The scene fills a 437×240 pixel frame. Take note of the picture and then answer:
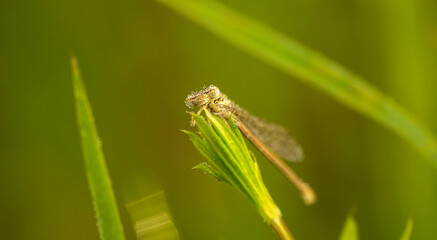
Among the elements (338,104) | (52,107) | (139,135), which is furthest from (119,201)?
(338,104)

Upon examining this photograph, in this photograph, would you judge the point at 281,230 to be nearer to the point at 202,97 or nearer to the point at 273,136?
the point at 202,97

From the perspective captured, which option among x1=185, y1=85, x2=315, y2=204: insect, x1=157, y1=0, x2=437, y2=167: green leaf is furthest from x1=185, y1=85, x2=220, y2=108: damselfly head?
x1=157, y1=0, x2=437, y2=167: green leaf

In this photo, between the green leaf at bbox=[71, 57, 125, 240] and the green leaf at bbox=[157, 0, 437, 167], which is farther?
Result: the green leaf at bbox=[157, 0, 437, 167]

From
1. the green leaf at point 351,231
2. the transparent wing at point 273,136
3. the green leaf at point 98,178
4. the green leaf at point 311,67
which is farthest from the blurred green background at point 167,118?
the green leaf at point 98,178

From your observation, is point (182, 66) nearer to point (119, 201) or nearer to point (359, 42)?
point (119, 201)

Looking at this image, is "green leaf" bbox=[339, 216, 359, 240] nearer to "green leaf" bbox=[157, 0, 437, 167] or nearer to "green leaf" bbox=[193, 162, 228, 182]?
"green leaf" bbox=[193, 162, 228, 182]

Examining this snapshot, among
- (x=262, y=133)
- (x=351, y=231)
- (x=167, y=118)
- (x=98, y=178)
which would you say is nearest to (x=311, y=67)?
(x=262, y=133)
